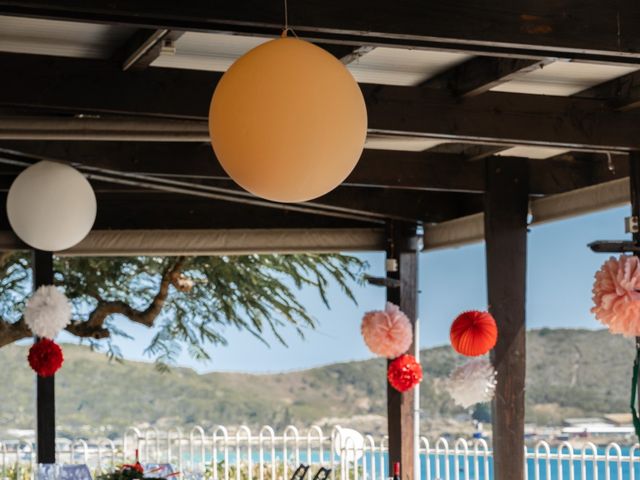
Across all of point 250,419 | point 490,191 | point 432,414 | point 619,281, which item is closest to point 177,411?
point 250,419

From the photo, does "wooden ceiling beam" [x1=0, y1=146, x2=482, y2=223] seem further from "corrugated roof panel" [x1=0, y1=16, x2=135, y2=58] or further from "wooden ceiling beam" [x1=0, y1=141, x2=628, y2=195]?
"corrugated roof panel" [x1=0, y1=16, x2=135, y2=58]

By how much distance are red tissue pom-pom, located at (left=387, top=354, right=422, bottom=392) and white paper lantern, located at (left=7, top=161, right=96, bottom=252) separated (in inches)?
110

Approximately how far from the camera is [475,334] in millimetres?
6137

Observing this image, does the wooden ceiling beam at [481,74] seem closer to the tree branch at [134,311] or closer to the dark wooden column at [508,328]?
the dark wooden column at [508,328]

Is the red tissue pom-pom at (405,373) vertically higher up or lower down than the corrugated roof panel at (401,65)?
lower down

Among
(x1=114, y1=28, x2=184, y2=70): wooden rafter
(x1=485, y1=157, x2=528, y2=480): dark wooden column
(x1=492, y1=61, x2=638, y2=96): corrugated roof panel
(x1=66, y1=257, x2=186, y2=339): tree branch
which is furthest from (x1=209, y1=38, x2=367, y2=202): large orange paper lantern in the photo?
(x1=66, y1=257, x2=186, y2=339): tree branch

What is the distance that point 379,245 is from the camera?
8.66m

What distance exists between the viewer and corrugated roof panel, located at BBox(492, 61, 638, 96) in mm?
5176

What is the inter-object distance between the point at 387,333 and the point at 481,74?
9.82 feet

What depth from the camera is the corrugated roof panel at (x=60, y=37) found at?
442 cm

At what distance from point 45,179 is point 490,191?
2650mm

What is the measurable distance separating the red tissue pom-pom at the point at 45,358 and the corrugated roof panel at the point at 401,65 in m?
3.29

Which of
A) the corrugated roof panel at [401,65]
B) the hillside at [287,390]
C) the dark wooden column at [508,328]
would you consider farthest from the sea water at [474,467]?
the corrugated roof panel at [401,65]

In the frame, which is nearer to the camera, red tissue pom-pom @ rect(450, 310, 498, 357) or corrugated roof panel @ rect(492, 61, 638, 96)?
corrugated roof panel @ rect(492, 61, 638, 96)
